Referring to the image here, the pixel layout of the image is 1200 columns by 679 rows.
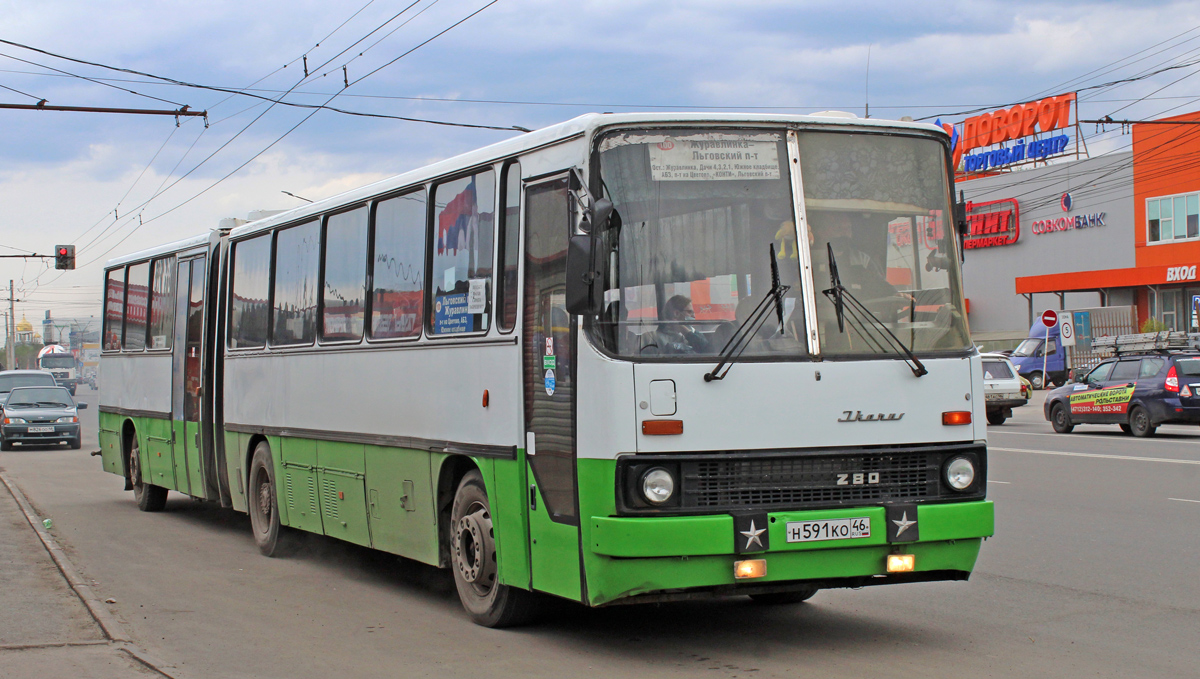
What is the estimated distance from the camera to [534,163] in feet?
24.4

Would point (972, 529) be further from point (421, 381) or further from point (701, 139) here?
point (421, 381)

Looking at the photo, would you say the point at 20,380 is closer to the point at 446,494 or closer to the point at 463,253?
the point at 446,494

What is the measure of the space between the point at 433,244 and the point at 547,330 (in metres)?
1.88

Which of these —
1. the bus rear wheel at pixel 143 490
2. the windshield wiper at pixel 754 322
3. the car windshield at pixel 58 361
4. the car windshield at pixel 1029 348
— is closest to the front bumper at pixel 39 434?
the bus rear wheel at pixel 143 490

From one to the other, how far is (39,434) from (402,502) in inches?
1034

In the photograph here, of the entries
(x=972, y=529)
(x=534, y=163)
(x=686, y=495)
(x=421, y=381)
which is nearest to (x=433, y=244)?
(x=421, y=381)

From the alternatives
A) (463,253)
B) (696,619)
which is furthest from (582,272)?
(696,619)

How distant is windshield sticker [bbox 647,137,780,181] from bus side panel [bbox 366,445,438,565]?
2.86 m

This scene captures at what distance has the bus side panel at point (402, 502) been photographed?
28.2 feet

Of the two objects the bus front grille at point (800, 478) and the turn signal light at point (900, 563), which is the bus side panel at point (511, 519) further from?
the turn signal light at point (900, 563)

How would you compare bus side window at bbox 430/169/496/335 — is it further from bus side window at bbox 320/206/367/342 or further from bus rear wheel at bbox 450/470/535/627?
bus side window at bbox 320/206/367/342

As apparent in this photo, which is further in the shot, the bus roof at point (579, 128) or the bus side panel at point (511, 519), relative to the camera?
the bus side panel at point (511, 519)

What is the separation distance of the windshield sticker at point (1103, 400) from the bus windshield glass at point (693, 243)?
21260 millimetres

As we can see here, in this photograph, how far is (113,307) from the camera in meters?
17.4
